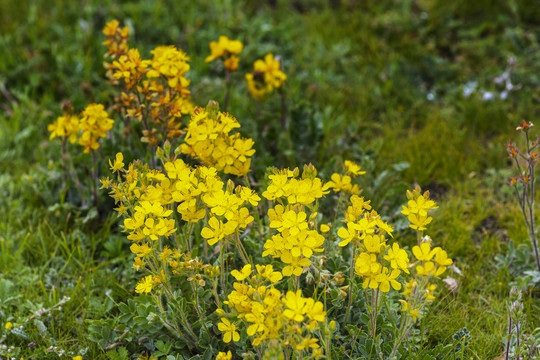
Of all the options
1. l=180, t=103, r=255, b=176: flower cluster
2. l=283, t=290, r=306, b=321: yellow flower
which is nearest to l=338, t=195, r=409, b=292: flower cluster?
l=283, t=290, r=306, b=321: yellow flower

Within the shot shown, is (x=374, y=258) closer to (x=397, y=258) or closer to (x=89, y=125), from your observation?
(x=397, y=258)

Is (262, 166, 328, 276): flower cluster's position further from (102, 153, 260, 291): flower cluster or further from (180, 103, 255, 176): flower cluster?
(180, 103, 255, 176): flower cluster

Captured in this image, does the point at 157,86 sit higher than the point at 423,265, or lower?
higher

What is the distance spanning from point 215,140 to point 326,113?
172 cm

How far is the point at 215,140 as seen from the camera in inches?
82.5

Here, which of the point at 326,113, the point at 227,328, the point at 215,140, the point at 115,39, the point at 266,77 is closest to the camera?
the point at 227,328

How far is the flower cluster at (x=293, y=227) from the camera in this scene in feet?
5.57

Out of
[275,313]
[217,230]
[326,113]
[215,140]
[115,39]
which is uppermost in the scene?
[115,39]

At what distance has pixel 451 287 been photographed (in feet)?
8.34

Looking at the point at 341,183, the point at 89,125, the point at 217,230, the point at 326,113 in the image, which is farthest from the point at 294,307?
the point at 326,113

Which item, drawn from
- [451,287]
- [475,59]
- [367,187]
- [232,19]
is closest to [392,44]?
[475,59]

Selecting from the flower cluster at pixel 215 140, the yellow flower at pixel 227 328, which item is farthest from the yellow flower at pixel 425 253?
the flower cluster at pixel 215 140

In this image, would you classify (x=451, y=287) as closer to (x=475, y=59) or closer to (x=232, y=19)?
(x=475, y=59)

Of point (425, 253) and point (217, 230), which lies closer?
point (425, 253)
